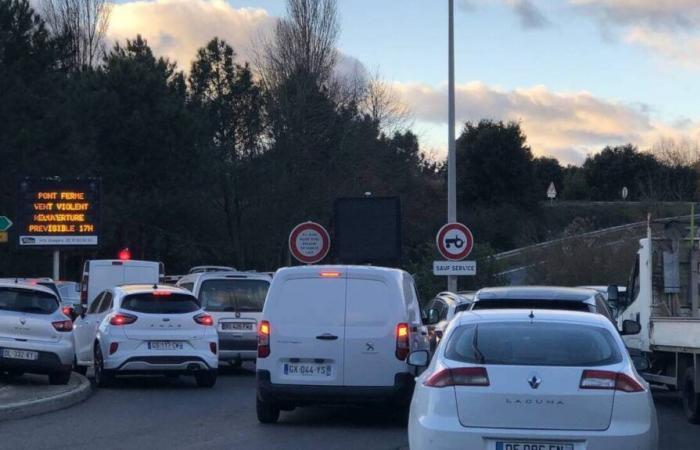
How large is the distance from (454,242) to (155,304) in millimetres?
7184

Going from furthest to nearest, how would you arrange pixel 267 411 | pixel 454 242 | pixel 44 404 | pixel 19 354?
pixel 454 242 → pixel 19 354 → pixel 44 404 → pixel 267 411

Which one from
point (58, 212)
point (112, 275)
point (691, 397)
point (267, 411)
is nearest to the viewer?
point (267, 411)

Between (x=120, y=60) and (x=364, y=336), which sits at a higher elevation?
(x=120, y=60)

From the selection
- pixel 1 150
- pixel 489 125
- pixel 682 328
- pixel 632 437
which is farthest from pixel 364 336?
pixel 489 125

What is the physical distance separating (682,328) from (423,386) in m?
7.83

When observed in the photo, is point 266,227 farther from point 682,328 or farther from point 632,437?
point 632,437

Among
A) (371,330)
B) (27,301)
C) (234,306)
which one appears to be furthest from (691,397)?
(27,301)

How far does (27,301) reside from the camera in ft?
59.5

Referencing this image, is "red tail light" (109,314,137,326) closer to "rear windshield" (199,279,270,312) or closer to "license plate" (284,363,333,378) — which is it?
"rear windshield" (199,279,270,312)

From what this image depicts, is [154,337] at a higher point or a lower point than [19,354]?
higher

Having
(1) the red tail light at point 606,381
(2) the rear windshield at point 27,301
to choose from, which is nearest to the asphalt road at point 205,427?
(2) the rear windshield at point 27,301

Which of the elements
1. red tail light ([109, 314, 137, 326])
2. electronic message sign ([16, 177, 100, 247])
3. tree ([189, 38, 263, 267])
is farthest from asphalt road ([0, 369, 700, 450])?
tree ([189, 38, 263, 267])

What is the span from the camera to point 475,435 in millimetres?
8383

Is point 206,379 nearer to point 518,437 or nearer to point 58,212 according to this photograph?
point 518,437
